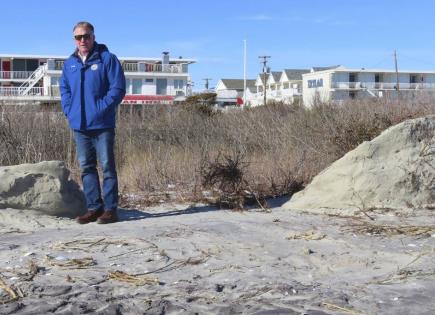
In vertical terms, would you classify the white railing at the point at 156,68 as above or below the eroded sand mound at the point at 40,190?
above

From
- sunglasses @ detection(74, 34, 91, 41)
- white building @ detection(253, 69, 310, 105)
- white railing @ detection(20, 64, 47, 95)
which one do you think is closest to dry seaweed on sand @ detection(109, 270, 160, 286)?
sunglasses @ detection(74, 34, 91, 41)

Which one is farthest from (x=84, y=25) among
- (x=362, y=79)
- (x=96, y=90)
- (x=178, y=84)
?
(x=362, y=79)

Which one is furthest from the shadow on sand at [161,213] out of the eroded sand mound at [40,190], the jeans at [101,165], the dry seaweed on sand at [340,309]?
the dry seaweed on sand at [340,309]

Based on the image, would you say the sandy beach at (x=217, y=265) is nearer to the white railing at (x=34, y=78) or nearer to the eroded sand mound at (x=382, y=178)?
the eroded sand mound at (x=382, y=178)

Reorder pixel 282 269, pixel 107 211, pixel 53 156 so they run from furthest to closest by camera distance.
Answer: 1. pixel 53 156
2. pixel 107 211
3. pixel 282 269

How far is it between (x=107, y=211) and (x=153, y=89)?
213 feet

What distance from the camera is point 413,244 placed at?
6.07m

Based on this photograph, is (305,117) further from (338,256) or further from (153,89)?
(153,89)

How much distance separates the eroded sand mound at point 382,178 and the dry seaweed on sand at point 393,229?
2.99 feet

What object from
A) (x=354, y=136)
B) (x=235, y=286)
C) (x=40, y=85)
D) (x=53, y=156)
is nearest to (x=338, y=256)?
(x=235, y=286)

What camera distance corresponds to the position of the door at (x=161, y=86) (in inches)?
2829

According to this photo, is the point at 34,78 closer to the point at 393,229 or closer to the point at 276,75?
the point at 276,75

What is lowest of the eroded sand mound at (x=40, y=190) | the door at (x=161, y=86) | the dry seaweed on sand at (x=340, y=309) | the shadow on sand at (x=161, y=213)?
the dry seaweed on sand at (x=340, y=309)

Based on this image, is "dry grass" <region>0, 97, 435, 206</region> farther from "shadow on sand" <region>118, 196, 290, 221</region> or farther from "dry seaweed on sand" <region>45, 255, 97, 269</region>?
"dry seaweed on sand" <region>45, 255, 97, 269</region>
